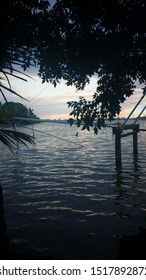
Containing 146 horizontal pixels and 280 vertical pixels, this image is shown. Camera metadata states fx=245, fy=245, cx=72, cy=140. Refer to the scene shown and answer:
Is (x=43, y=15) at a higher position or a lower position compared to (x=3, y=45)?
higher

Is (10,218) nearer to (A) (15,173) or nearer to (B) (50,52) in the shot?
(B) (50,52)

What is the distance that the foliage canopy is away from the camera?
5.88 meters

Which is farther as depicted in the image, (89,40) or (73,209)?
(73,209)

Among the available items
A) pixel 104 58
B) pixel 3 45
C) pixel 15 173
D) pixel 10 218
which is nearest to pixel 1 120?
pixel 3 45

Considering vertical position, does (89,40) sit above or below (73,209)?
above

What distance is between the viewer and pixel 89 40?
652 cm

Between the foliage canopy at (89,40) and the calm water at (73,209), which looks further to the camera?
the calm water at (73,209)

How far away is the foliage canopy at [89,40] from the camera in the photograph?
5.88m

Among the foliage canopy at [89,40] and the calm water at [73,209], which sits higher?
the foliage canopy at [89,40]

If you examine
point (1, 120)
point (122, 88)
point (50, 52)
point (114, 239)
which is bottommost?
point (114, 239)

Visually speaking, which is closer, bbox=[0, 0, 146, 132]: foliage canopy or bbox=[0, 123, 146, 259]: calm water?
bbox=[0, 0, 146, 132]: foliage canopy

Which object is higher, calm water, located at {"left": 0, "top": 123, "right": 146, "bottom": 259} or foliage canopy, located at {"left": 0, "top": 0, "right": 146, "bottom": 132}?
foliage canopy, located at {"left": 0, "top": 0, "right": 146, "bottom": 132}

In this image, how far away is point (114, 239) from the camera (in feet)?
28.1
